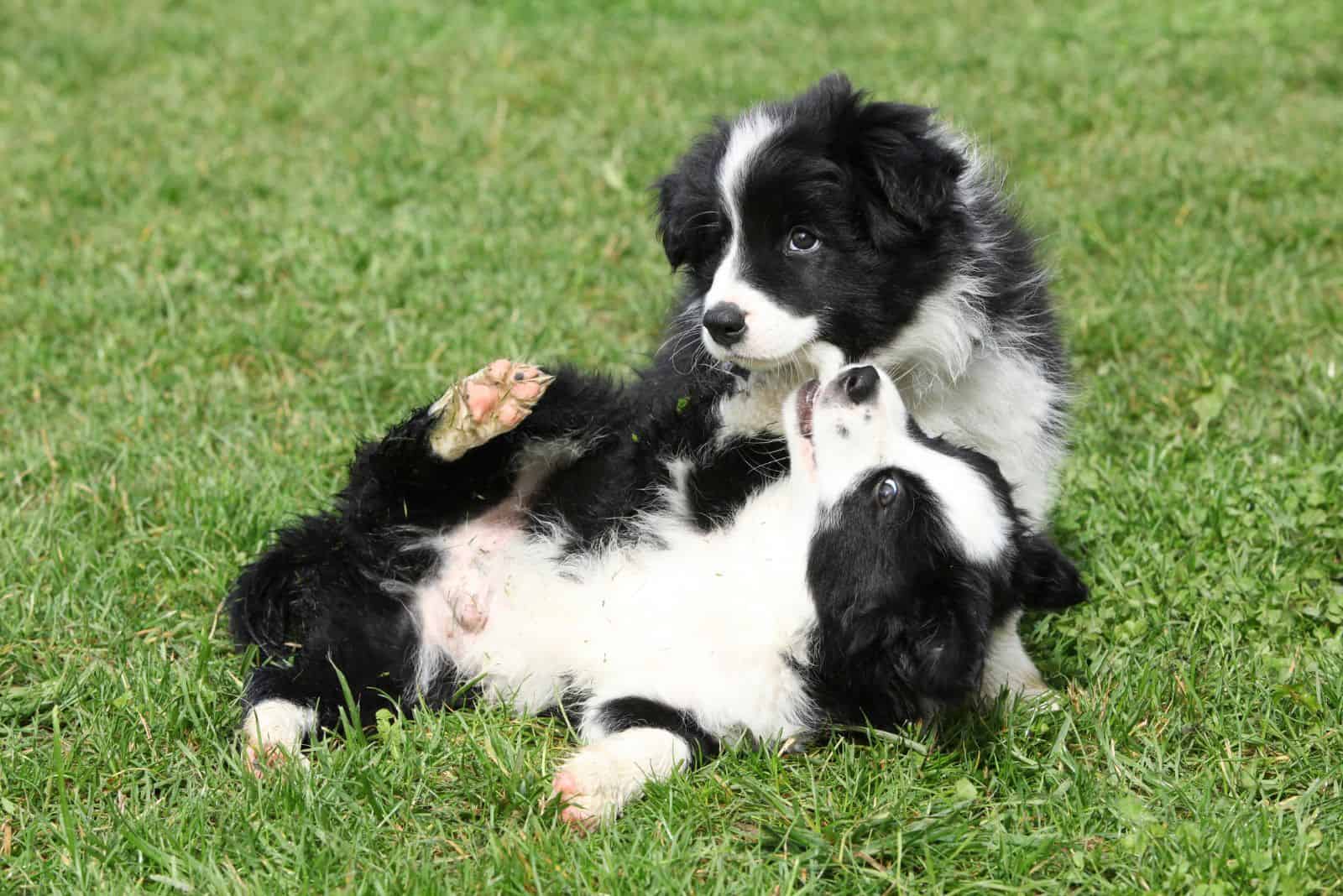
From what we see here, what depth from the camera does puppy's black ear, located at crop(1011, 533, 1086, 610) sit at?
9.29 ft

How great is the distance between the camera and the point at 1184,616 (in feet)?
10.8

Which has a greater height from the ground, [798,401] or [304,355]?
[798,401]

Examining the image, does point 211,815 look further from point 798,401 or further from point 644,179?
point 644,179

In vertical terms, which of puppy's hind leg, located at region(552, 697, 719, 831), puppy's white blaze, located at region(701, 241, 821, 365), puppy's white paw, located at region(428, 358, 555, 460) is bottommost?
puppy's hind leg, located at region(552, 697, 719, 831)

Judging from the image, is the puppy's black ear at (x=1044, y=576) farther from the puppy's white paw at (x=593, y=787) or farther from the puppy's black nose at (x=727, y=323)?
the puppy's white paw at (x=593, y=787)

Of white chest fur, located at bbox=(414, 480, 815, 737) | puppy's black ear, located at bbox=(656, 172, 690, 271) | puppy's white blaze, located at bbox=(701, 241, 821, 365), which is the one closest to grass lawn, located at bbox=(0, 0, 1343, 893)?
white chest fur, located at bbox=(414, 480, 815, 737)

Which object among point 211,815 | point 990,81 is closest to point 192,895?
point 211,815

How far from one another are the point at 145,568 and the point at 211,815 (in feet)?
3.70

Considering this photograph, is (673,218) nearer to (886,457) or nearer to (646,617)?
(886,457)

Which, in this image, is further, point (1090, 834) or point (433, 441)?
point (433, 441)

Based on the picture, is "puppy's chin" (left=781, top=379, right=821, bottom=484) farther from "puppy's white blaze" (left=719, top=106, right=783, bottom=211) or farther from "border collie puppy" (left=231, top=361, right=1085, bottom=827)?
"puppy's white blaze" (left=719, top=106, right=783, bottom=211)

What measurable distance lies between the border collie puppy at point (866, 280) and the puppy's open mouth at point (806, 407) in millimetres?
69

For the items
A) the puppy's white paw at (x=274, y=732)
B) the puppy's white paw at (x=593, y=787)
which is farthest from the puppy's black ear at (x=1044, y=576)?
the puppy's white paw at (x=274, y=732)

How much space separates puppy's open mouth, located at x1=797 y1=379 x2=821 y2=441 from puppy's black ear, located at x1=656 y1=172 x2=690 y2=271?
1.72 ft
